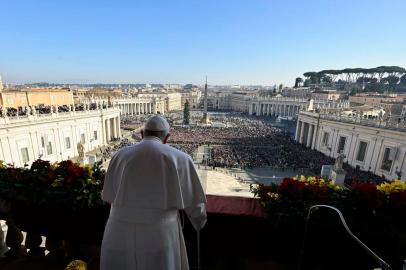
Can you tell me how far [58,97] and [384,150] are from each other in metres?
49.1

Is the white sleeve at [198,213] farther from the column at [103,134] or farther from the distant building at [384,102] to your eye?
the distant building at [384,102]

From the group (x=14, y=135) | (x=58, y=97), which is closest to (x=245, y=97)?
(x=58, y=97)

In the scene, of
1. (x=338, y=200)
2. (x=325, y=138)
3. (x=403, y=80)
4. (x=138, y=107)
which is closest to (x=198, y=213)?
(x=338, y=200)

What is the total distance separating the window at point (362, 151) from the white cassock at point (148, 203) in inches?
1277

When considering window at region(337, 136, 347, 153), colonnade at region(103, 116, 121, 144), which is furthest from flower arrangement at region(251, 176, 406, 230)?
colonnade at region(103, 116, 121, 144)

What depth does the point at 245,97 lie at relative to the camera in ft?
336

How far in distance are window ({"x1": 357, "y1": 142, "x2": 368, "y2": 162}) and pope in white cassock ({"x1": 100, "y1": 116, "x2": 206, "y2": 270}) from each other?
3244 cm

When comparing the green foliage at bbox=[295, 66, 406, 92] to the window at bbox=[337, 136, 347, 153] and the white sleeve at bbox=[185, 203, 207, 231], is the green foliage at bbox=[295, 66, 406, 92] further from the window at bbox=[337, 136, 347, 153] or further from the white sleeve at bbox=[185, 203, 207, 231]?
the white sleeve at bbox=[185, 203, 207, 231]

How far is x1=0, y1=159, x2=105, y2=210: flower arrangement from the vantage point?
2.85 m

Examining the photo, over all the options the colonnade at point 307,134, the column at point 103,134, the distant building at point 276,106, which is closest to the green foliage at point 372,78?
the distant building at point 276,106

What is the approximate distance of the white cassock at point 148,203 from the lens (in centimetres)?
201

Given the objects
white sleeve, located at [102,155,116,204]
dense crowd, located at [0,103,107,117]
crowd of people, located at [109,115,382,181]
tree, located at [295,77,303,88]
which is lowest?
crowd of people, located at [109,115,382,181]

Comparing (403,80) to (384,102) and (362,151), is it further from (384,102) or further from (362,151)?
(362,151)

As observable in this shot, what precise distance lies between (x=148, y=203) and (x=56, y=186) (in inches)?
65.9
